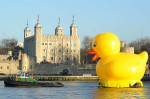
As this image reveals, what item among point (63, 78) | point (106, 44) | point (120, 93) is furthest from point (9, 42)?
point (120, 93)

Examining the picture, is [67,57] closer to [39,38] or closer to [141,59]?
[39,38]

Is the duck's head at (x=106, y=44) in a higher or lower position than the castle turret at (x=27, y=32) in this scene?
lower

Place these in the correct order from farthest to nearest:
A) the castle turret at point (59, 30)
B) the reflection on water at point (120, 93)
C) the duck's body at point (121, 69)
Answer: the castle turret at point (59, 30)
the duck's body at point (121, 69)
the reflection on water at point (120, 93)

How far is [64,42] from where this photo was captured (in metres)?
108

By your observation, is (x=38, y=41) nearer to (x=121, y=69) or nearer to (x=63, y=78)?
(x=63, y=78)

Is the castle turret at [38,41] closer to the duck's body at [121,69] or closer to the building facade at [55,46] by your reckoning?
the building facade at [55,46]

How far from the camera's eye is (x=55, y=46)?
4225 inches

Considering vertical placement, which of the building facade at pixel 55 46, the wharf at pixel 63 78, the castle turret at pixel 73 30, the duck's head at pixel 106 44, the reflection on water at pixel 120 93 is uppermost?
the castle turret at pixel 73 30

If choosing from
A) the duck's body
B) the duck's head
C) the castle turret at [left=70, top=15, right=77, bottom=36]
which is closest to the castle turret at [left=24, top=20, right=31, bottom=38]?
the castle turret at [left=70, top=15, right=77, bottom=36]

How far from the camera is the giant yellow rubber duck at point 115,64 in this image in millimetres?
49125

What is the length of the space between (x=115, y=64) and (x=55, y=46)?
59016 mm

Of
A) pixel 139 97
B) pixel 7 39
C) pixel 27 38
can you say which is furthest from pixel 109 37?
pixel 7 39

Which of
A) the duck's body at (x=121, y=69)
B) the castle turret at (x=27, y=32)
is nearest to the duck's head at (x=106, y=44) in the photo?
the duck's body at (x=121, y=69)

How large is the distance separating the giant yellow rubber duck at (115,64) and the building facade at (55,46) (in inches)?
2124
